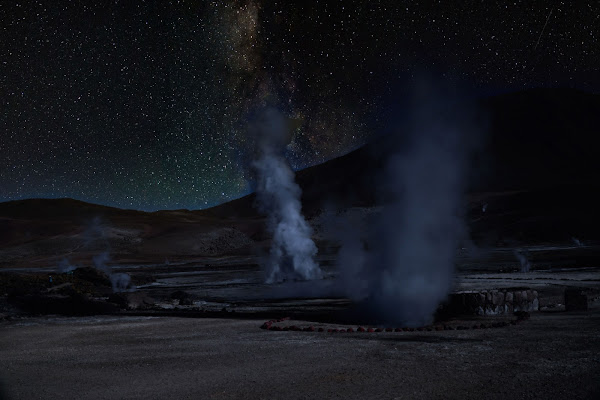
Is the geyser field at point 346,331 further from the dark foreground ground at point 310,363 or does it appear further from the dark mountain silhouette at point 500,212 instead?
the dark mountain silhouette at point 500,212

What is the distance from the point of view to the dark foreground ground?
8.61 meters

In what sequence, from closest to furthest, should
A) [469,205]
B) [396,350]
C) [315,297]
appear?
[396,350]
[315,297]
[469,205]

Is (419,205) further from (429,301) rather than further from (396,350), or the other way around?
(396,350)

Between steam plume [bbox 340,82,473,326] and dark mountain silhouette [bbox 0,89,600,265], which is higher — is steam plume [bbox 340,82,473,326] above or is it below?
below

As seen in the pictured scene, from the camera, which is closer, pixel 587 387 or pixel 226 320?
pixel 587 387

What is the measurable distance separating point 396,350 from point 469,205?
12715 centimetres

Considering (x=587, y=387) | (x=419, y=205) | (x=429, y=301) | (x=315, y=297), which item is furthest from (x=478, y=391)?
(x=315, y=297)

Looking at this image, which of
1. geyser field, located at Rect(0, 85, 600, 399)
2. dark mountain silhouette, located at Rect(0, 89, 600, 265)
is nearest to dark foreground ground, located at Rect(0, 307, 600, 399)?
geyser field, located at Rect(0, 85, 600, 399)

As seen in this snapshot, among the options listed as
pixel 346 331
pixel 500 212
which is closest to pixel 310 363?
pixel 346 331

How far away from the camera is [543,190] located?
125 metres

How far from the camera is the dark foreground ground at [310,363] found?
339 inches

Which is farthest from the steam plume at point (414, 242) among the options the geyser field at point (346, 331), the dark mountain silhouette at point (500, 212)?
the dark mountain silhouette at point (500, 212)

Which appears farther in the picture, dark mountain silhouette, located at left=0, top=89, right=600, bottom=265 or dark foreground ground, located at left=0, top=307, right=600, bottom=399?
dark mountain silhouette, located at left=0, top=89, right=600, bottom=265

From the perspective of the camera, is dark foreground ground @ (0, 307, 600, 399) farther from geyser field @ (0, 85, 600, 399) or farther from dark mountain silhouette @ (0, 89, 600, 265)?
dark mountain silhouette @ (0, 89, 600, 265)
